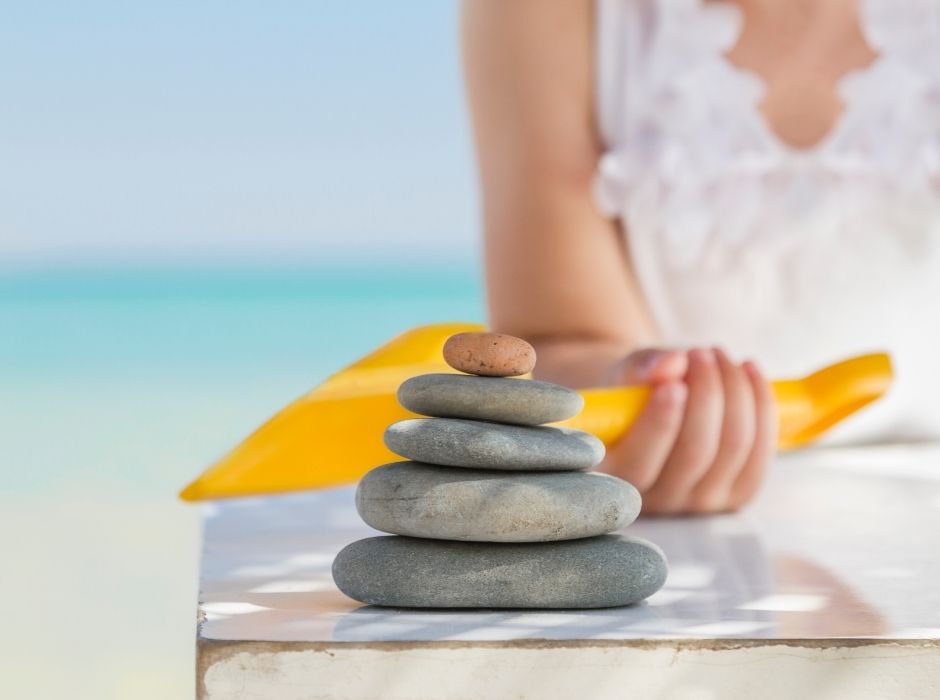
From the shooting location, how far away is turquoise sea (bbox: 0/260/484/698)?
89.4 inches

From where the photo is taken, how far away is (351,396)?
0.83 meters

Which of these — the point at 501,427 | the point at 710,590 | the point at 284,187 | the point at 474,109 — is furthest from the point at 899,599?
the point at 284,187

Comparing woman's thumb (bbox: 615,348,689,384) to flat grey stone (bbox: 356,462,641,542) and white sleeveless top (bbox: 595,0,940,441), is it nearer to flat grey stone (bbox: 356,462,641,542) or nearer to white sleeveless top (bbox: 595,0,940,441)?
flat grey stone (bbox: 356,462,641,542)

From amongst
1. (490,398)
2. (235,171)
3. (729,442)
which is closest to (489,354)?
(490,398)

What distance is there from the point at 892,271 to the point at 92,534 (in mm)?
1954

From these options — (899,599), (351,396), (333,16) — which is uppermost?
(333,16)

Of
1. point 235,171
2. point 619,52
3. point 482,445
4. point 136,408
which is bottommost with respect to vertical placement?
point 136,408

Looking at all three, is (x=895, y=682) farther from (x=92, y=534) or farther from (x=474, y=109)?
(x=92, y=534)

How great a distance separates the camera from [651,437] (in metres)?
0.90

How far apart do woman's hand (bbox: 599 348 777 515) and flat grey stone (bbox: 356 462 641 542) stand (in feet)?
0.84

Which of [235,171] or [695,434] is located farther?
[235,171]

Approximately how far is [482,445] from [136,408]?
3997mm

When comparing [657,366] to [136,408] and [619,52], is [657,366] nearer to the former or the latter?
[619,52]

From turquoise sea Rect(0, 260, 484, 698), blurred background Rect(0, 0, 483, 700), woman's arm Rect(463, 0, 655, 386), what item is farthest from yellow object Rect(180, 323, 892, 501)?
blurred background Rect(0, 0, 483, 700)
